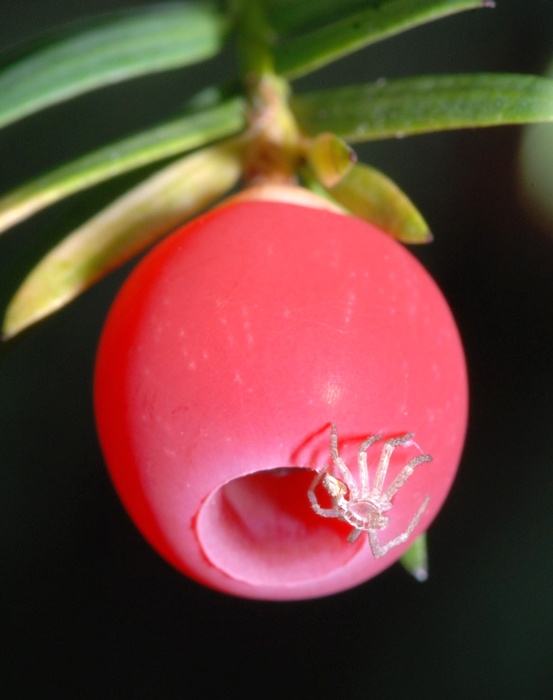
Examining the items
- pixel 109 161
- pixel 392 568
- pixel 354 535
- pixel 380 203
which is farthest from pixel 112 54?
pixel 392 568

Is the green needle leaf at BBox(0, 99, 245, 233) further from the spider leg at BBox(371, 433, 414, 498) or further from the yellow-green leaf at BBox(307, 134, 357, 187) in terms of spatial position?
the spider leg at BBox(371, 433, 414, 498)

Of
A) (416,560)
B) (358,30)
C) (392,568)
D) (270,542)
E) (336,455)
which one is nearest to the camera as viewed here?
(336,455)

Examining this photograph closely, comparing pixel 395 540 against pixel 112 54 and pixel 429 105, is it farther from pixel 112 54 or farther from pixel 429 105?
pixel 112 54

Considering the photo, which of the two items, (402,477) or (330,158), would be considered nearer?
(402,477)

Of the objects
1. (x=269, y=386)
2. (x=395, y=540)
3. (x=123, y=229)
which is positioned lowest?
(x=395, y=540)

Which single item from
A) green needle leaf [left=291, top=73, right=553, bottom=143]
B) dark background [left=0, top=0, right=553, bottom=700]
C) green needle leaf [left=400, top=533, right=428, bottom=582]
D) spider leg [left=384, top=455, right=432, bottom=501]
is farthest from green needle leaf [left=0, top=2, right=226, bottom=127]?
green needle leaf [left=400, top=533, right=428, bottom=582]

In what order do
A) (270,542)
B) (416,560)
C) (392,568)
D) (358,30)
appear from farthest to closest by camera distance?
(392,568)
(416,560)
(358,30)
(270,542)
